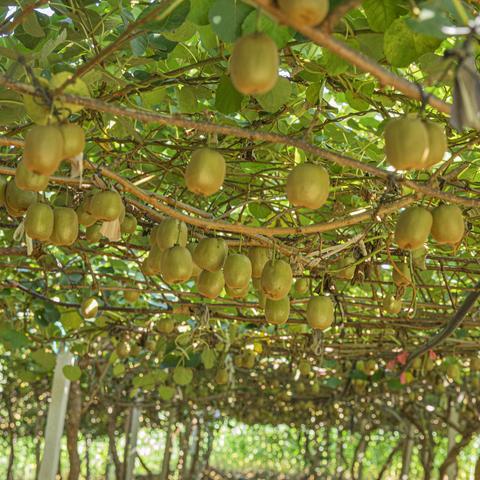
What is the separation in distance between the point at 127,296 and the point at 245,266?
1.77 meters

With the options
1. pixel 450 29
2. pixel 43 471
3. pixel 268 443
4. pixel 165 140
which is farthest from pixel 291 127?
pixel 268 443

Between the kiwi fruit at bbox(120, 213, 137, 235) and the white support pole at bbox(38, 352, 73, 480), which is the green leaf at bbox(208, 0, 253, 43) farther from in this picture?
the white support pole at bbox(38, 352, 73, 480)

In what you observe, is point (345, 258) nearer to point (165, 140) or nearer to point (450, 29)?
point (165, 140)

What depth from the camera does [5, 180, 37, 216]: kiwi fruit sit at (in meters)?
1.69

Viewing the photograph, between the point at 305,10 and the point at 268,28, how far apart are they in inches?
14.6

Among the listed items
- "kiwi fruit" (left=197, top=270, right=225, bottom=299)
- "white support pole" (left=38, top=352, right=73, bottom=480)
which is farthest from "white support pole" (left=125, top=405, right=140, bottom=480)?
"kiwi fruit" (left=197, top=270, right=225, bottom=299)

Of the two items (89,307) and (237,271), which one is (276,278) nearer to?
(237,271)

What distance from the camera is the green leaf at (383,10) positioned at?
3.88 feet

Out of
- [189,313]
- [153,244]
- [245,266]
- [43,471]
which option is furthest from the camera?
[43,471]

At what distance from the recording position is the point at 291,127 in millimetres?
2307

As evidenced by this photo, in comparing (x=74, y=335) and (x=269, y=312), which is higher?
(x=74, y=335)

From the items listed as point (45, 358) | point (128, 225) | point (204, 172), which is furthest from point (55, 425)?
point (204, 172)

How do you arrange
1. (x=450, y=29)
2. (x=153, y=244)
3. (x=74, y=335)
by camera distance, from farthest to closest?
(x=74, y=335)
(x=153, y=244)
(x=450, y=29)

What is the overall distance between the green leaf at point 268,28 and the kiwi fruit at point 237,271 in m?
0.61
